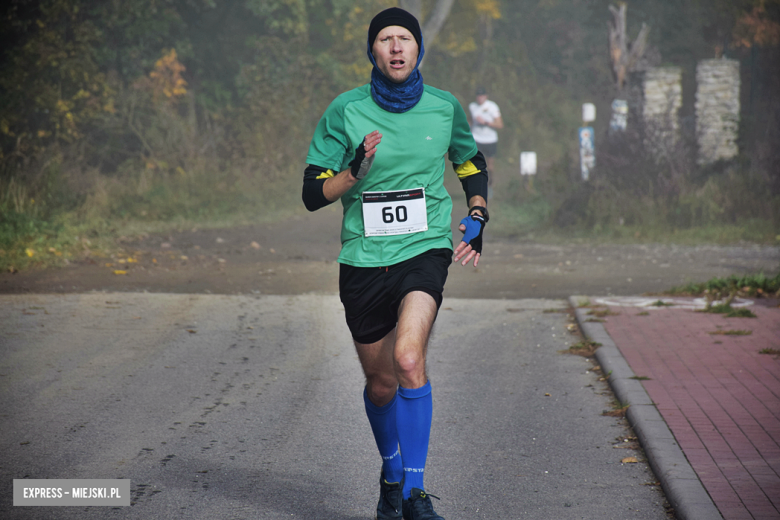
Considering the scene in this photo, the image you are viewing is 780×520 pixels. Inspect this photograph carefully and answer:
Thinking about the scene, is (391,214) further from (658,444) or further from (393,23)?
(658,444)

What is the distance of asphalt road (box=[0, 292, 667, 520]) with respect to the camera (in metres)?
4.04

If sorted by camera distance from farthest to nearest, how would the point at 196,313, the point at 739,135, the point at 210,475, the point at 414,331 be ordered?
the point at 739,135 < the point at 196,313 < the point at 210,475 < the point at 414,331

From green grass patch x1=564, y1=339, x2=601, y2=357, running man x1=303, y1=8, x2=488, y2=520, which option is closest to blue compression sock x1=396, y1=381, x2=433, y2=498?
running man x1=303, y1=8, x2=488, y2=520

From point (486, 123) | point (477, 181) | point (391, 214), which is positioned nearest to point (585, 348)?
point (477, 181)

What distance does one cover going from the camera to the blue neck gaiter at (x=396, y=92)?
3.68 meters

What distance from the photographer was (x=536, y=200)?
62.8 feet

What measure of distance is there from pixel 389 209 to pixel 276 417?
85.7 inches

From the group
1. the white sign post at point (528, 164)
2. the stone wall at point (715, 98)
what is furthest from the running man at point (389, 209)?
the white sign post at point (528, 164)

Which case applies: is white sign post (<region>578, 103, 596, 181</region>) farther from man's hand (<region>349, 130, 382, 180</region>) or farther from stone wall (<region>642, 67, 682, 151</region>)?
man's hand (<region>349, 130, 382, 180</region>)

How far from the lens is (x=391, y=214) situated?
3705 mm

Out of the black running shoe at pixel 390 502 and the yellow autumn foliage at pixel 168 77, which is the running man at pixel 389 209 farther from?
the yellow autumn foliage at pixel 168 77

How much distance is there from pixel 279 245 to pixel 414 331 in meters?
10.9

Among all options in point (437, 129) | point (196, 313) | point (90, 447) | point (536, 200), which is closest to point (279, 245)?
point (196, 313)

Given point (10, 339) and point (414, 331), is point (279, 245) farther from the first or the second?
point (414, 331)
